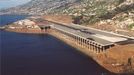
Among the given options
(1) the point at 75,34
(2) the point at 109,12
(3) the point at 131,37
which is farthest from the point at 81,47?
(2) the point at 109,12

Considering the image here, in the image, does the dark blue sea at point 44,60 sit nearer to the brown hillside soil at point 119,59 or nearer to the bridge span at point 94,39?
the brown hillside soil at point 119,59

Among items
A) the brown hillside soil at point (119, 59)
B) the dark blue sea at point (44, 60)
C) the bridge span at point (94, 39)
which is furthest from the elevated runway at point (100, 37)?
the dark blue sea at point (44, 60)

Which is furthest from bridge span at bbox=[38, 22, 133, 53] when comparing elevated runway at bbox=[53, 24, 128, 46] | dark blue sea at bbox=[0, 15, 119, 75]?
dark blue sea at bbox=[0, 15, 119, 75]

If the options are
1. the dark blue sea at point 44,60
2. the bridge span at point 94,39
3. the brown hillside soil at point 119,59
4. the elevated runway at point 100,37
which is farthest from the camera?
the elevated runway at point 100,37

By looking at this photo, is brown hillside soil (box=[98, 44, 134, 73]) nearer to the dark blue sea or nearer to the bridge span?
the dark blue sea

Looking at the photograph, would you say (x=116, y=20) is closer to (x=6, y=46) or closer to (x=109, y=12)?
(x=109, y=12)

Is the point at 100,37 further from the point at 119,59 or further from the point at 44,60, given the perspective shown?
the point at 44,60
